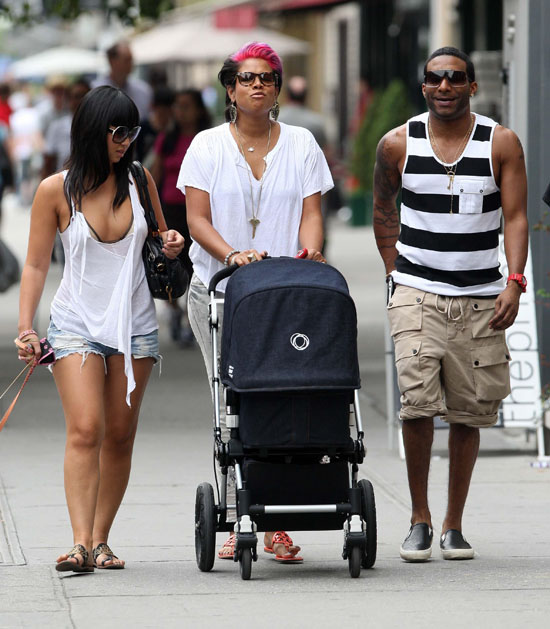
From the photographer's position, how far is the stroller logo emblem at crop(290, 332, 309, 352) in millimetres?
5684

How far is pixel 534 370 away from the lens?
8.67 metres

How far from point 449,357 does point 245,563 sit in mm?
1184

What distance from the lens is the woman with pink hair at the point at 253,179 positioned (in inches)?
241

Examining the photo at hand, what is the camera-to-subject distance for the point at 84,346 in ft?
19.6

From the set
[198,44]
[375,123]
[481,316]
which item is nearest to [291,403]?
[481,316]

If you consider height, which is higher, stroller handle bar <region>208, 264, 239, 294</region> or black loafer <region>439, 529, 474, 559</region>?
stroller handle bar <region>208, 264, 239, 294</region>

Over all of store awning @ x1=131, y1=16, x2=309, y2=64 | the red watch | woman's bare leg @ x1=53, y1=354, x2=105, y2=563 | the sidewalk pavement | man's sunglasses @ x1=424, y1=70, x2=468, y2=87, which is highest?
store awning @ x1=131, y1=16, x2=309, y2=64

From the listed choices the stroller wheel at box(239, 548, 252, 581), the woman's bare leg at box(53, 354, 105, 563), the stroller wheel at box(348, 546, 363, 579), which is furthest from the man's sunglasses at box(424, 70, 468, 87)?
the stroller wheel at box(239, 548, 252, 581)

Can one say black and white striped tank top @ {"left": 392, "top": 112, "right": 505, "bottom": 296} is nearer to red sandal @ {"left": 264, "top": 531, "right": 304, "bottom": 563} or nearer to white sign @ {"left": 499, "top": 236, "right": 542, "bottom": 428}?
red sandal @ {"left": 264, "top": 531, "right": 304, "bottom": 563}

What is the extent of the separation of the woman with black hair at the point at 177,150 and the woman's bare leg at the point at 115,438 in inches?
225

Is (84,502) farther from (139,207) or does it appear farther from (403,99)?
(403,99)

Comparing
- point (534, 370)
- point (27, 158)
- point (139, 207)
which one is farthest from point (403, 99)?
point (139, 207)

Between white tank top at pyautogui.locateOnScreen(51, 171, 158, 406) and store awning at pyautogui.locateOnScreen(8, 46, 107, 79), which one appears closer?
white tank top at pyautogui.locateOnScreen(51, 171, 158, 406)

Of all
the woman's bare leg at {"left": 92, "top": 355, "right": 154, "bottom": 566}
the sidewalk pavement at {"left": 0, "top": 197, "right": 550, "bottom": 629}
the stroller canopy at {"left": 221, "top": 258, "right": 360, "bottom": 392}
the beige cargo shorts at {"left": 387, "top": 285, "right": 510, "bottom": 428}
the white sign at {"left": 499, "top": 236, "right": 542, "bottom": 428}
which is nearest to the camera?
the sidewalk pavement at {"left": 0, "top": 197, "right": 550, "bottom": 629}
